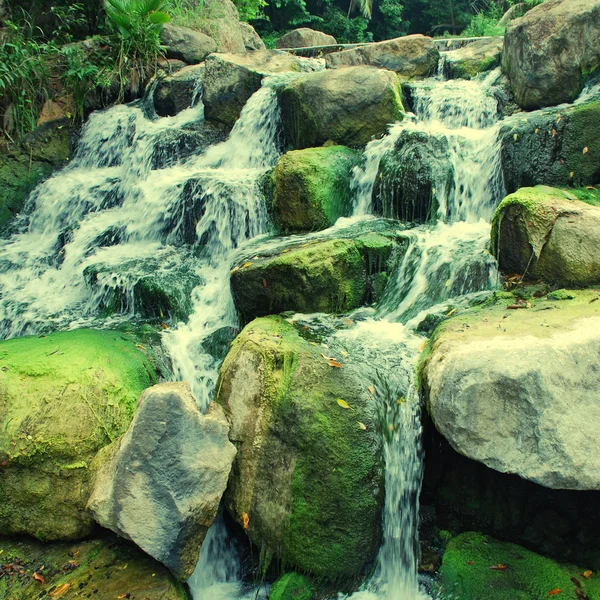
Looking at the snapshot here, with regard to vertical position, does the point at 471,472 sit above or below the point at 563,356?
below

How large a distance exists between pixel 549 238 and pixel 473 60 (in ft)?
20.2

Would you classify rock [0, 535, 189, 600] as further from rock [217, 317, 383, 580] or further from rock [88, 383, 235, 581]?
rock [217, 317, 383, 580]

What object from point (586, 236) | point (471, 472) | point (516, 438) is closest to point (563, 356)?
point (516, 438)

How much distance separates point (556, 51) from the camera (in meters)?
7.49

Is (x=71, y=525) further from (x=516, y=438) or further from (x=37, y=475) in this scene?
(x=516, y=438)

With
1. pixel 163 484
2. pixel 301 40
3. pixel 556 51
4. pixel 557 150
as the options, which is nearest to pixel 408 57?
pixel 556 51

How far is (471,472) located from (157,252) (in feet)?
15.2

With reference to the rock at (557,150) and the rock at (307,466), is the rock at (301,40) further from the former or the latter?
the rock at (307,466)

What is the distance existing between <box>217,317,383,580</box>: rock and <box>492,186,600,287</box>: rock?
198cm

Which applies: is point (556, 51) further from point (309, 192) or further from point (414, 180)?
point (309, 192)

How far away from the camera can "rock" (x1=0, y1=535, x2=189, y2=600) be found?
345cm

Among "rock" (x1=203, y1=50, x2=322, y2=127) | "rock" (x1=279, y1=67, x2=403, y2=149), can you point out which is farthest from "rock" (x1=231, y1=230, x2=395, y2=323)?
"rock" (x1=203, y1=50, x2=322, y2=127)

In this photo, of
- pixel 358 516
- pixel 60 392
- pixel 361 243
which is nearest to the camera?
pixel 358 516

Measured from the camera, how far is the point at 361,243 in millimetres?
5430
